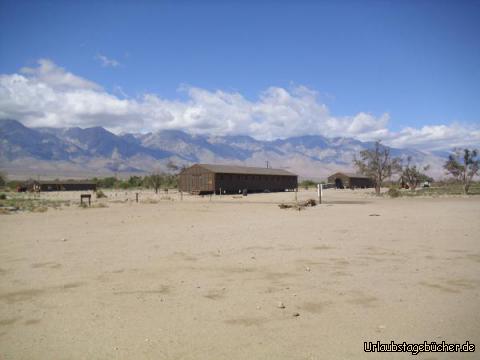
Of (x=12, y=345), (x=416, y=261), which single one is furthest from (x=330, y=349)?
(x=416, y=261)

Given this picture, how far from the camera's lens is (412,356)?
5309 mm

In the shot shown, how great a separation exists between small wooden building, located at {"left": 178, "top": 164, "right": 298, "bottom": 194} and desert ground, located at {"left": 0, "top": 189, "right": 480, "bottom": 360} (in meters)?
41.5

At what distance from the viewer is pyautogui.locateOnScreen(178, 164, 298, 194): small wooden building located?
56.1 m

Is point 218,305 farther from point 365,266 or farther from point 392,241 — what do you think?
point 392,241

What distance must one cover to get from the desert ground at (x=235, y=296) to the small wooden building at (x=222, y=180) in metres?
41.5

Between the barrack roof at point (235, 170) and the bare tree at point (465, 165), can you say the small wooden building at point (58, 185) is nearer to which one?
the barrack roof at point (235, 170)

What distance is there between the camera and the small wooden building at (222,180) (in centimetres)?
5612

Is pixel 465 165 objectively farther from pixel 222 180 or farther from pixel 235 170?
pixel 222 180

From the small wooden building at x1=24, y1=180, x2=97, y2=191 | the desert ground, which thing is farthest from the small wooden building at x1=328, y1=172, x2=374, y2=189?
the desert ground

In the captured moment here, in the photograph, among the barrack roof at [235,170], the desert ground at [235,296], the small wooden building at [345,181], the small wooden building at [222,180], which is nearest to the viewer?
the desert ground at [235,296]

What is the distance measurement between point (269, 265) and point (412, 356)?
17.0 feet

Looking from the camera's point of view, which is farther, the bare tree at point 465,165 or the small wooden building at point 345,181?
the small wooden building at point 345,181

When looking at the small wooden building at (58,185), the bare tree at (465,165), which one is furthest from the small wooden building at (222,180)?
the small wooden building at (58,185)

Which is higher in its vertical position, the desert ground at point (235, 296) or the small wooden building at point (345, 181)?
the small wooden building at point (345, 181)
